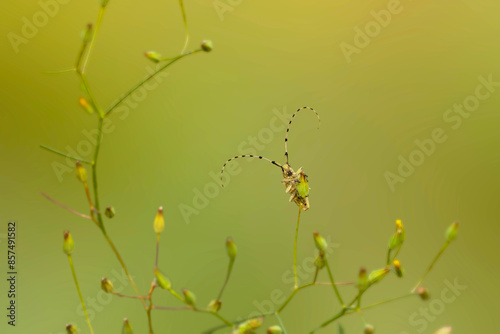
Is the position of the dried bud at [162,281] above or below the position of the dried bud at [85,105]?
below

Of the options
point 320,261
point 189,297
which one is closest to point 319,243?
point 320,261

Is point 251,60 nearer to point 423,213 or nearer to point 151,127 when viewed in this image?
point 151,127

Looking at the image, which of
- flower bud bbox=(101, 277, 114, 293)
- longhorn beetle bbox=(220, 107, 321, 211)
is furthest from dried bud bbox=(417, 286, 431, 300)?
flower bud bbox=(101, 277, 114, 293)

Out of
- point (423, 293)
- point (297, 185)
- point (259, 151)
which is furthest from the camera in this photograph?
point (259, 151)

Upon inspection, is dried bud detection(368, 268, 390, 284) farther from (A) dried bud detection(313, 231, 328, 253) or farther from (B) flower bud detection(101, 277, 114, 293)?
(B) flower bud detection(101, 277, 114, 293)

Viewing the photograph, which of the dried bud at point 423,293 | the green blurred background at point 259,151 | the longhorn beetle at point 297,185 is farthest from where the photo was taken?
the green blurred background at point 259,151

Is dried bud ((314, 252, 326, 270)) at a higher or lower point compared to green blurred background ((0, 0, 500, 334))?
lower

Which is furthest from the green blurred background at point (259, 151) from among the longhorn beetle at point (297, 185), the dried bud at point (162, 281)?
the dried bud at point (162, 281)

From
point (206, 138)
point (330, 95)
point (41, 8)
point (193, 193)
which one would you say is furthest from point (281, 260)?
point (41, 8)

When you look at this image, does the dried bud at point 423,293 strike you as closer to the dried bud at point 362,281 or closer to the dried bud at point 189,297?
the dried bud at point 362,281

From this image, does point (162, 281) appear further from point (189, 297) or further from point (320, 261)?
point (320, 261)
